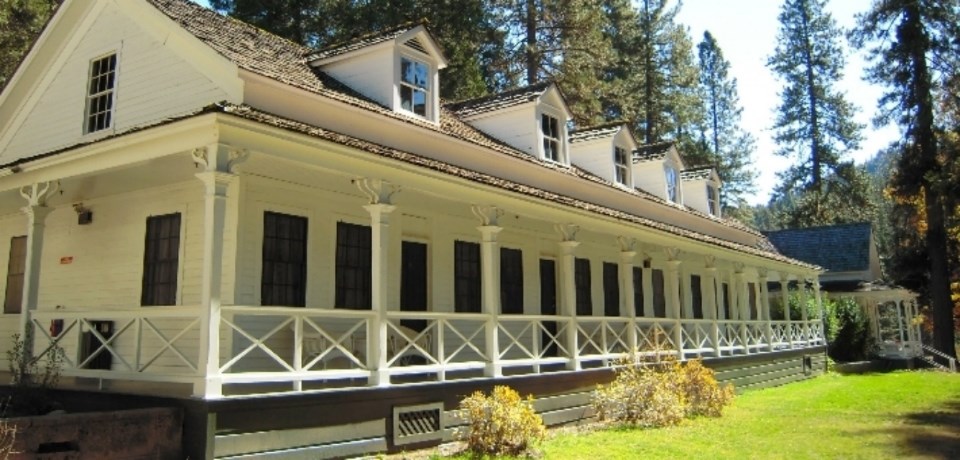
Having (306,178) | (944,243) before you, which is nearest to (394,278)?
(306,178)

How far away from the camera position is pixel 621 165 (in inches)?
902

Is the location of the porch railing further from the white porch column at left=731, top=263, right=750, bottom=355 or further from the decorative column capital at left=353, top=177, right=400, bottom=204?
the white porch column at left=731, top=263, right=750, bottom=355

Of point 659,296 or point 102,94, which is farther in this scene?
point 659,296

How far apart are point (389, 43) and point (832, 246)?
34317 millimetres

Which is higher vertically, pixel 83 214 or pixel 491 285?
pixel 83 214

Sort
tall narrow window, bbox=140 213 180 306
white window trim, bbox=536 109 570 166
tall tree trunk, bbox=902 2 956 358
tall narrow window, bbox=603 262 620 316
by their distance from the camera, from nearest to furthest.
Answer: tall narrow window, bbox=140 213 180 306 → white window trim, bbox=536 109 570 166 → tall narrow window, bbox=603 262 620 316 → tall tree trunk, bbox=902 2 956 358

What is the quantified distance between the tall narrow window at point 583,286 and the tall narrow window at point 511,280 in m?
2.64


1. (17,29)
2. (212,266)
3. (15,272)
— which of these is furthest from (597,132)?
(17,29)

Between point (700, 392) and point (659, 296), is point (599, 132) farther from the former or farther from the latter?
point (700, 392)

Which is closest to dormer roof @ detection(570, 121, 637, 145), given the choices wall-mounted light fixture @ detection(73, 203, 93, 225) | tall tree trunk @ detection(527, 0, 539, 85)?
tall tree trunk @ detection(527, 0, 539, 85)

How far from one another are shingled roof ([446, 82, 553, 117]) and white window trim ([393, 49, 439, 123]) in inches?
146

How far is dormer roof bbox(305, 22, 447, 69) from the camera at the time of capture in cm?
1459

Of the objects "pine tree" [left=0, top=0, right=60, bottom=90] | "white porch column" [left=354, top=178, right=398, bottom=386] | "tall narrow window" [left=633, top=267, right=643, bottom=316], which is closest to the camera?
"white porch column" [left=354, top=178, right=398, bottom=386]

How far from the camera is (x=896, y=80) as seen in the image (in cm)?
3394
